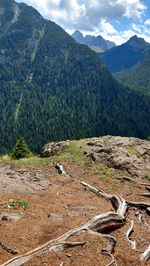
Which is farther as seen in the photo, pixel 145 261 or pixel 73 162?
pixel 73 162

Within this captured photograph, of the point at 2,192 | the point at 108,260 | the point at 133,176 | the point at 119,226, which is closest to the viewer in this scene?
the point at 108,260

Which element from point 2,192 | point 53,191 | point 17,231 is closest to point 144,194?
point 53,191

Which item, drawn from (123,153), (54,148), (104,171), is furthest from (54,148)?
(104,171)

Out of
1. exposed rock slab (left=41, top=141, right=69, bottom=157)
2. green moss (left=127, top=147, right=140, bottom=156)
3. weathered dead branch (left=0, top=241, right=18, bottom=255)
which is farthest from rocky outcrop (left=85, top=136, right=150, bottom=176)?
weathered dead branch (left=0, top=241, right=18, bottom=255)

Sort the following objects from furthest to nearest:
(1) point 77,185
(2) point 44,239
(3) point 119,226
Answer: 1. (1) point 77,185
2. (3) point 119,226
3. (2) point 44,239

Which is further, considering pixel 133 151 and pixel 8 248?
pixel 133 151

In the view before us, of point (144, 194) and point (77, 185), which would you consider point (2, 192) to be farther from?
point (144, 194)

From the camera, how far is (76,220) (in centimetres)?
2397

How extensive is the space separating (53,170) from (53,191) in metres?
8.04

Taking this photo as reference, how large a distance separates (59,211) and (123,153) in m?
17.0

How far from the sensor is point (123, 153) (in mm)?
41250

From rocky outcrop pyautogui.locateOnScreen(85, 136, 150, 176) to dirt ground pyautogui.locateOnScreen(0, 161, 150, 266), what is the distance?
263 cm

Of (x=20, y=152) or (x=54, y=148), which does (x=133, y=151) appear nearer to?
(x=54, y=148)

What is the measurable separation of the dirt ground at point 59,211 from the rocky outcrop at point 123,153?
8.62 feet
